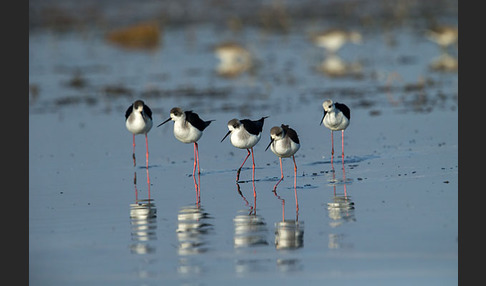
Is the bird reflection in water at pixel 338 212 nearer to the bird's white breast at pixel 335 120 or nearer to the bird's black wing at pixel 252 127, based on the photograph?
the bird's black wing at pixel 252 127

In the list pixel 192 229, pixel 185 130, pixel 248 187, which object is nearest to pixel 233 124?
pixel 248 187

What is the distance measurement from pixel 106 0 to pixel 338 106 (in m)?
Answer: 34.0

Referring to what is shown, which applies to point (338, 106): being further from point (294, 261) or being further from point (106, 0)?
point (106, 0)

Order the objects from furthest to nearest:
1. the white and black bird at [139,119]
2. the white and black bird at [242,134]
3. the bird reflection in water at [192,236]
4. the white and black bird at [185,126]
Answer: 1. the white and black bird at [139,119]
2. the white and black bird at [185,126]
3. the white and black bird at [242,134]
4. the bird reflection in water at [192,236]

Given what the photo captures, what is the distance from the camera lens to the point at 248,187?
10367mm

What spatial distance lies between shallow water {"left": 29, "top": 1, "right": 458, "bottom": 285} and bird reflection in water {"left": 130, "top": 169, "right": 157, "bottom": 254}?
3 centimetres

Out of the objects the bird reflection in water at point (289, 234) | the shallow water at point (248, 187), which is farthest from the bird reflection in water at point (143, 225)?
the bird reflection in water at point (289, 234)

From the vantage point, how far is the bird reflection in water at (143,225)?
7949mm

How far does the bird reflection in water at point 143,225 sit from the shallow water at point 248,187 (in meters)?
0.03

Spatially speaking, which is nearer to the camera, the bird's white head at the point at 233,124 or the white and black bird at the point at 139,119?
the bird's white head at the point at 233,124

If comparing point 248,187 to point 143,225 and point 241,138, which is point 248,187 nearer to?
point 241,138

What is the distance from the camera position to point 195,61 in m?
24.4

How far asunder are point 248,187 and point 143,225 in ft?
6.39

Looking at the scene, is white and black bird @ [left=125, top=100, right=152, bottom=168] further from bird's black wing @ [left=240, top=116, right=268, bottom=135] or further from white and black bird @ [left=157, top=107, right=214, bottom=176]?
bird's black wing @ [left=240, top=116, right=268, bottom=135]
